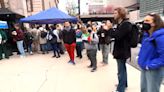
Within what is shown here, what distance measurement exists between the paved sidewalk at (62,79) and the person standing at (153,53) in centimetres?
229

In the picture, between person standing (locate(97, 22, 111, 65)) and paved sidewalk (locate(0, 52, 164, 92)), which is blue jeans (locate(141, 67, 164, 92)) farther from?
person standing (locate(97, 22, 111, 65))

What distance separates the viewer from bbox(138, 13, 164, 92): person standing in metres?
4.29

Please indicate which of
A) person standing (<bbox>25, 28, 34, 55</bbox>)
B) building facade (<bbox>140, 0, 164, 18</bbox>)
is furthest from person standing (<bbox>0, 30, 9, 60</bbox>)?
building facade (<bbox>140, 0, 164, 18</bbox>)

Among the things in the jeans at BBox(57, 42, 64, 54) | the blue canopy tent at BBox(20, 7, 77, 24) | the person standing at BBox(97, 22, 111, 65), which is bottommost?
the jeans at BBox(57, 42, 64, 54)

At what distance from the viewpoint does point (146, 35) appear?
472 centimetres

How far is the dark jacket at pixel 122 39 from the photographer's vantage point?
5.75 meters

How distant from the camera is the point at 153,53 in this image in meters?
4.42

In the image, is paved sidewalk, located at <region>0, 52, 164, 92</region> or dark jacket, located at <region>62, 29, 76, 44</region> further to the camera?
dark jacket, located at <region>62, 29, 76, 44</region>

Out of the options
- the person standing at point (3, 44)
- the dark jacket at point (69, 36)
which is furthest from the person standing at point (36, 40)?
the dark jacket at point (69, 36)

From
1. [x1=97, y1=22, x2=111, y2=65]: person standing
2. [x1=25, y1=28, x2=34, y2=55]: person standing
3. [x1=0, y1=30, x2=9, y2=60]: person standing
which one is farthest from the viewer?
[x1=25, y1=28, x2=34, y2=55]: person standing

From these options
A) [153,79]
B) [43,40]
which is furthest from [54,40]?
[153,79]

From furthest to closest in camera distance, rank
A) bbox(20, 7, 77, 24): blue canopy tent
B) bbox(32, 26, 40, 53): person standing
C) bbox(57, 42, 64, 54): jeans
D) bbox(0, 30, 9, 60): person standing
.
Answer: bbox(32, 26, 40, 53): person standing < bbox(20, 7, 77, 24): blue canopy tent < bbox(57, 42, 64, 54): jeans < bbox(0, 30, 9, 60): person standing

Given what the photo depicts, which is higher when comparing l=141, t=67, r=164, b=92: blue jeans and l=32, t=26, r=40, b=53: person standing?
l=141, t=67, r=164, b=92: blue jeans

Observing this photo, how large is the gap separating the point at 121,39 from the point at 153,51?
1543 mm
